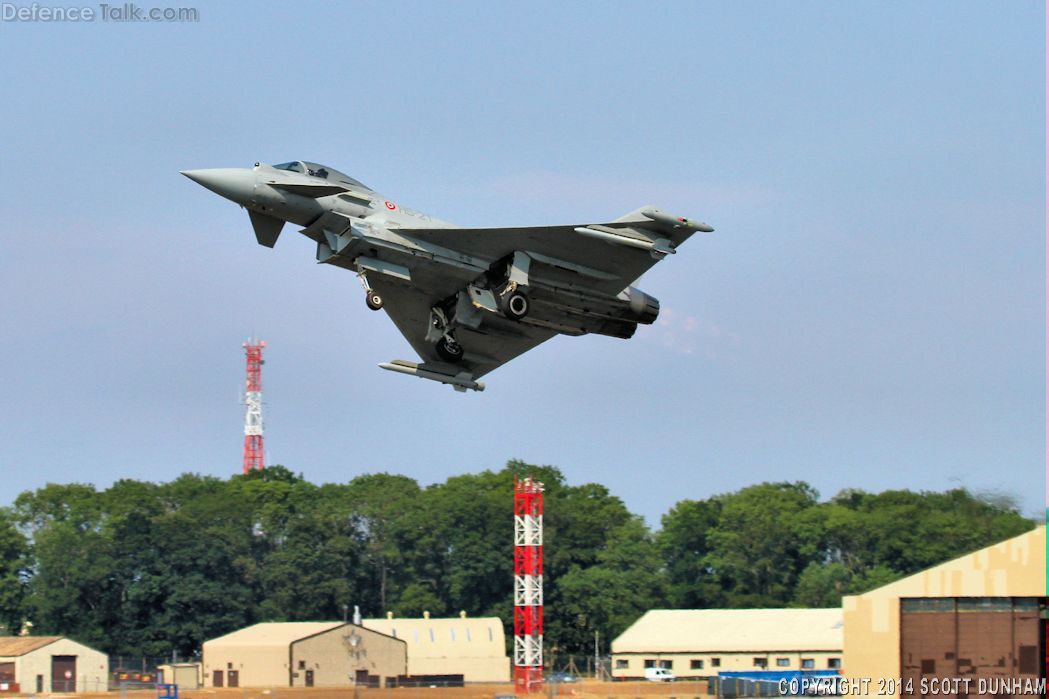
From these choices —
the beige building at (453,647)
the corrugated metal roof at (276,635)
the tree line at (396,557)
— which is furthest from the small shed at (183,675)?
the tree line at (396,557)

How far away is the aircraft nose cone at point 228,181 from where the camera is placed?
37750 millimetres

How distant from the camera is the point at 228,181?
124 ft

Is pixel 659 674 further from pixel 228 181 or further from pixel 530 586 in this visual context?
pixel 228 181

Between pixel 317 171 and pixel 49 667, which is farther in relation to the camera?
pixel 49 667

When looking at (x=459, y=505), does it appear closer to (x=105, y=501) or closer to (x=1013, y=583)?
(x=105, y=501)

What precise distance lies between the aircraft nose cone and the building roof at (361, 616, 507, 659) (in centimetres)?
4206

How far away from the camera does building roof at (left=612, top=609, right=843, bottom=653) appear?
71.3m

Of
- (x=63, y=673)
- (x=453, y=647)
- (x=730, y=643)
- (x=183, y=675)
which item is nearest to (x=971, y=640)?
(x=730, y=643)

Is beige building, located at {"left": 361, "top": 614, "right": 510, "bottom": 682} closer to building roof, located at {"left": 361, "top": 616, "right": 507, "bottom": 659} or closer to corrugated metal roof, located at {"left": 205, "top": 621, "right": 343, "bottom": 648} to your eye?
building roof, located at {"left": 361, "top": 616, "right": 507, "bottom": 659}

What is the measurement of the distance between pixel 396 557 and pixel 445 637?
962 inches

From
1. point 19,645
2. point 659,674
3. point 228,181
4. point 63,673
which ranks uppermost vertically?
point 228,181

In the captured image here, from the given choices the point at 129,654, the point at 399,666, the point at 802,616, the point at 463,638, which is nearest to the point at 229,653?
the point at 399,666

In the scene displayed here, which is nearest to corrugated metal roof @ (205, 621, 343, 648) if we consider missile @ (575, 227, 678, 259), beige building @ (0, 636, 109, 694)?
beige building @ (0, 636, 109, 694)

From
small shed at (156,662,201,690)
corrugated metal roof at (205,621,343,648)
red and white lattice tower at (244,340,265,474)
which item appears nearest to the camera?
corrugated metal roof at (205,621,343,648)
